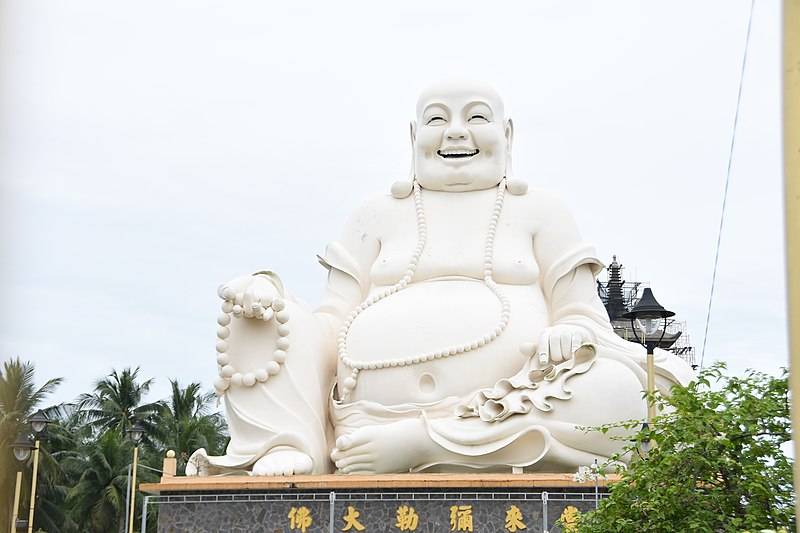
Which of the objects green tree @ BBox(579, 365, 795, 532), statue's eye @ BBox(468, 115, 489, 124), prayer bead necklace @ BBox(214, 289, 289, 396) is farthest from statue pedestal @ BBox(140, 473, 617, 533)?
statue's eye @ BBox(468, 115, 489, 124)

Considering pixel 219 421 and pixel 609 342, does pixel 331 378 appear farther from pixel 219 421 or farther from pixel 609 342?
pixel 219 421

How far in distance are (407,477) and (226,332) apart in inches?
58.2

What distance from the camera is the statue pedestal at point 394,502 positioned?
6945 millimetres

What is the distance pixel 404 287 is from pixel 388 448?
1.31 meters

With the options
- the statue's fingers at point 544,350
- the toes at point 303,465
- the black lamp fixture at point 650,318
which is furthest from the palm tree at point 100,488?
the black lamp fixture at point 650,318

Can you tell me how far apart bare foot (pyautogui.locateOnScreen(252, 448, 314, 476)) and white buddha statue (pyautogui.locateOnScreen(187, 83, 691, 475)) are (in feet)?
0.04

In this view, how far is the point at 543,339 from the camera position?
7.43m

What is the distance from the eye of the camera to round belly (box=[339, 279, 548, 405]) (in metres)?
7.61

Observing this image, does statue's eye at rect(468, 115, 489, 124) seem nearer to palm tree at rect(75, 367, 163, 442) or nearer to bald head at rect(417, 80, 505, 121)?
bald head at rect(417, 80, 505, 121)

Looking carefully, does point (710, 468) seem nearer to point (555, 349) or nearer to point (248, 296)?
point (555, 349)

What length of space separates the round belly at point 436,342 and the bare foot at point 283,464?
586mm

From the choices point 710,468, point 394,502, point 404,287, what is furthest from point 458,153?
point 710,468

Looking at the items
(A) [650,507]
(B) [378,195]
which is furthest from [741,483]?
(B) [378,195]

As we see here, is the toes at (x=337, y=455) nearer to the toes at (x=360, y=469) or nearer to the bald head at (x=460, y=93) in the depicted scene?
the toes at (x=360, y=469)
